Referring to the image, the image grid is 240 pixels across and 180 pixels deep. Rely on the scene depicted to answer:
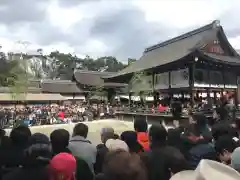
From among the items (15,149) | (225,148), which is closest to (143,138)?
(225,148)

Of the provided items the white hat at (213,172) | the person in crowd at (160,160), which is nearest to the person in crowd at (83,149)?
the person in crowd at (160,160)

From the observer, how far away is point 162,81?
81.4 ft

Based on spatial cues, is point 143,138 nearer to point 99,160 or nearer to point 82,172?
point 99,160

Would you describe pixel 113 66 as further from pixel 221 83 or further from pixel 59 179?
pixel 59 179

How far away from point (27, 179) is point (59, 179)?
0.33 meters

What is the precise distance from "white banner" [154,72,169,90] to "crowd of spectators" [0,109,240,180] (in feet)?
62.0

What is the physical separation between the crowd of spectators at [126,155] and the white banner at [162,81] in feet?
62.0

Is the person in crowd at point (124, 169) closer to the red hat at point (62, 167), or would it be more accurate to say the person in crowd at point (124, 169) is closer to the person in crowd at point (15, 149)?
the red hat at point (62, 167)

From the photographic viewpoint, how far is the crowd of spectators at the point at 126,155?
211 cm

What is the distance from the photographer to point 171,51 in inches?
1204

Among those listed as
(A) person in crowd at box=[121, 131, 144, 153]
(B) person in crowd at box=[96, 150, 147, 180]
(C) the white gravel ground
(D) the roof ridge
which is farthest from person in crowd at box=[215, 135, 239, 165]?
(D) the roof ridge

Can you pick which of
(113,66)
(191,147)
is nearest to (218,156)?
(191,147)

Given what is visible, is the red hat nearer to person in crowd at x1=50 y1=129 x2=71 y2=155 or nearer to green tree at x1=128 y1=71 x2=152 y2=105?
person in crowd at x1=50 y1=129 x2=71 y2=155

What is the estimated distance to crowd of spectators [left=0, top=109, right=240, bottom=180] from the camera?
2.11 m
